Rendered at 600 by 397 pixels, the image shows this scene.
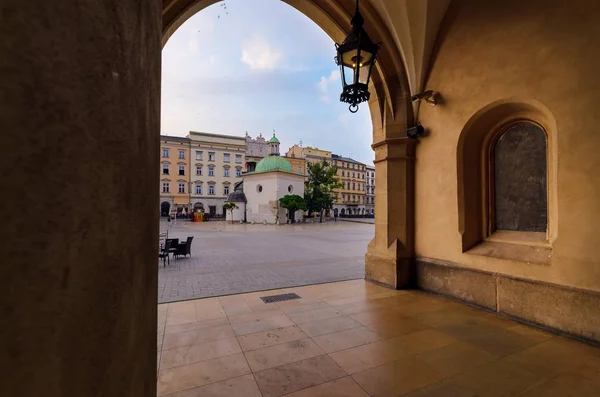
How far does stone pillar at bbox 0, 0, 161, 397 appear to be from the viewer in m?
0.72

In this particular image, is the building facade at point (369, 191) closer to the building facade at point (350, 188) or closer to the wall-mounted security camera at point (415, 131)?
the building facade at point (350, 188)

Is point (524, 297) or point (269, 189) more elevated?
point (269, 189)

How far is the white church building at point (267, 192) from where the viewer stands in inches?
1519

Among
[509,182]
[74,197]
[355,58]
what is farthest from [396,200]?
[74,197]

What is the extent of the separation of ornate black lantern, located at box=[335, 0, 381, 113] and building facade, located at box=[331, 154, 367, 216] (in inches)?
2497

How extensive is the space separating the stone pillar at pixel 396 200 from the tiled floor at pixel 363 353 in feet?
4.13

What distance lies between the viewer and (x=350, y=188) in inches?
2896

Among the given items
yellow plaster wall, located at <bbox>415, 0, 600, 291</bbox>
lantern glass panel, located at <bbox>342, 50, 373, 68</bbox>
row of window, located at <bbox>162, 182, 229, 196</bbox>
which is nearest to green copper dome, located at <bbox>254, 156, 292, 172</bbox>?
Answer: row of window, located at <bbox>162, 182, 229, 196</bbox>

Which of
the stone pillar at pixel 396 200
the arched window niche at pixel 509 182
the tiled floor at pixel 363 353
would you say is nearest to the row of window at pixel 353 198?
the stone pillar at pixel 396 200

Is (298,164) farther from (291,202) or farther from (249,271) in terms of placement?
A: (249,271)

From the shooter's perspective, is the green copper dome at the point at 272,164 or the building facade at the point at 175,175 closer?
the green copper dome at the point at 272,164

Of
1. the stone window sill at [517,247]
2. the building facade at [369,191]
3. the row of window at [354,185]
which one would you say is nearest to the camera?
the stone window sill at [517,247]

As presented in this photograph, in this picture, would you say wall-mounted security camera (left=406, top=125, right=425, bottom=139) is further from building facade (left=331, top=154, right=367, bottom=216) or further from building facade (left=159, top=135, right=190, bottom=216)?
building facade (left=331, top=154, right=367, bottom=216)

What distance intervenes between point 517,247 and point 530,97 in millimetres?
2497
